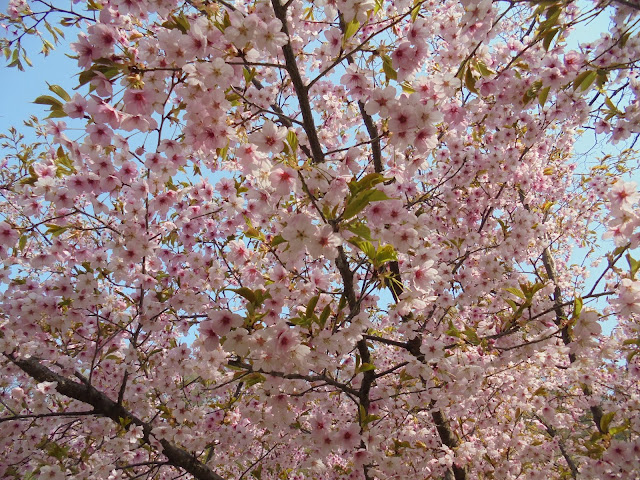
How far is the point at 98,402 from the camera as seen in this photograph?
13.0 ft

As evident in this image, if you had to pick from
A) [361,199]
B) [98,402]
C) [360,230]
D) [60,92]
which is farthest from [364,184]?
[98,402]

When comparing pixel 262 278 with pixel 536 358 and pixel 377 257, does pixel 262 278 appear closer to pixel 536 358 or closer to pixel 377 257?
pixel 377 257

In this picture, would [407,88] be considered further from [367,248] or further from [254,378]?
[254,378]

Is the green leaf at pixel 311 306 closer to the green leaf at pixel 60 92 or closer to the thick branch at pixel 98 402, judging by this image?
the green leaf at pixel 60 92

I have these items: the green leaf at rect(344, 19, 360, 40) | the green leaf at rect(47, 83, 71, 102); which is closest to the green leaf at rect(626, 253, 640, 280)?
the green leaf at rect(344, 19, 360, 40)

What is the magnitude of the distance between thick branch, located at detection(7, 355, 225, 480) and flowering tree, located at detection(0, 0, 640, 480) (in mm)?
29

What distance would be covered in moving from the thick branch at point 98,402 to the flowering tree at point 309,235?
0.10ft

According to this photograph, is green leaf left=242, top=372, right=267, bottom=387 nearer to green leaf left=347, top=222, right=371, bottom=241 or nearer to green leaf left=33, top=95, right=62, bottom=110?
green leaf left=347, top=222, right=371, bottom=241

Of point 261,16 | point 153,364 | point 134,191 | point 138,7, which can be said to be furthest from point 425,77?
point 153,364

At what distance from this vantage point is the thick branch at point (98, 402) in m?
3.91

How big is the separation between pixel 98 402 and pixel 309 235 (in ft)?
11.3

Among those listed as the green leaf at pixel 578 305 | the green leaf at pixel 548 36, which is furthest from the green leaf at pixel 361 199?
the green leaf at pixel 548 36

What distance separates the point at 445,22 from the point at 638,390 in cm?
921

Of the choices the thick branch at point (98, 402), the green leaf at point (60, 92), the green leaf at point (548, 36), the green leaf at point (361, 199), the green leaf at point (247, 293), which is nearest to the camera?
the green leaf at point (361, 199)
